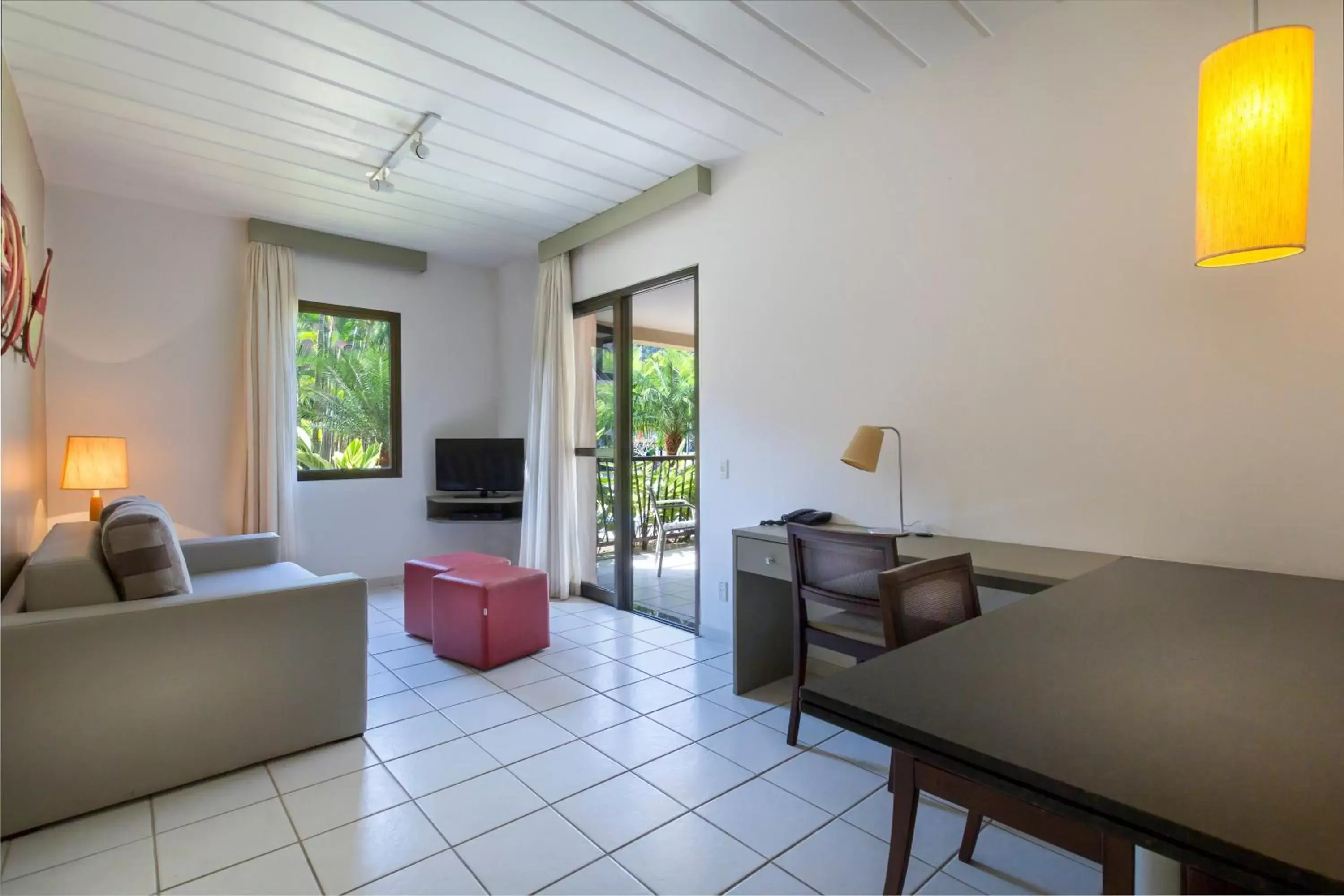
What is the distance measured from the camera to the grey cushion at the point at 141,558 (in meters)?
2.19

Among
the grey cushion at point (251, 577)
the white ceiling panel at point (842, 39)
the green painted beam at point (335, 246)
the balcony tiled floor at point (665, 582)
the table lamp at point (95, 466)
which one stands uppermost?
the white ceiling panel at point (842, 39)

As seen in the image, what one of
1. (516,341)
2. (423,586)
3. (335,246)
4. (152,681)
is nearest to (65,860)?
(152,681)

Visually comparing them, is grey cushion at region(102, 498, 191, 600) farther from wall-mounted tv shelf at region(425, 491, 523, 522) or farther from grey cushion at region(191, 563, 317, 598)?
wall-mounted tv shelf at region(425, 491, 523, 522)

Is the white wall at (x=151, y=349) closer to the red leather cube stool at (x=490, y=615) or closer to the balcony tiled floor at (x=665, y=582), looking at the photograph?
the red leather cube stool at (x=490, y=615)

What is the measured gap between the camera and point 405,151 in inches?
129

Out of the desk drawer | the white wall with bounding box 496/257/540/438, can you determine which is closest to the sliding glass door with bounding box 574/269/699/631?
the white wall with bounding box 496/257/540/438

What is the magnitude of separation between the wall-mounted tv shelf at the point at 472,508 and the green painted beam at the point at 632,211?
195 cm

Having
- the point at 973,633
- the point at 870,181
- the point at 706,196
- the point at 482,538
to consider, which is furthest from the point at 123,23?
the point at 482,538

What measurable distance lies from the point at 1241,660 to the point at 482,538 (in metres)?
5.28

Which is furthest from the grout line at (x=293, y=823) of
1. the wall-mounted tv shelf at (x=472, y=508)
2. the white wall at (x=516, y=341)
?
the white wall at (x=516, y=341)

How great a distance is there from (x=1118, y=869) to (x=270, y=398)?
4935 millimetres

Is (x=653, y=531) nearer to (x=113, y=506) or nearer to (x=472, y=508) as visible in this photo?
(x=472, y=508)

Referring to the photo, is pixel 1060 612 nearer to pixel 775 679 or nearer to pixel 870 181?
pixel 775 679

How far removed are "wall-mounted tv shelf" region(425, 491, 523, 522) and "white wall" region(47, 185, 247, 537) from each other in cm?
136
